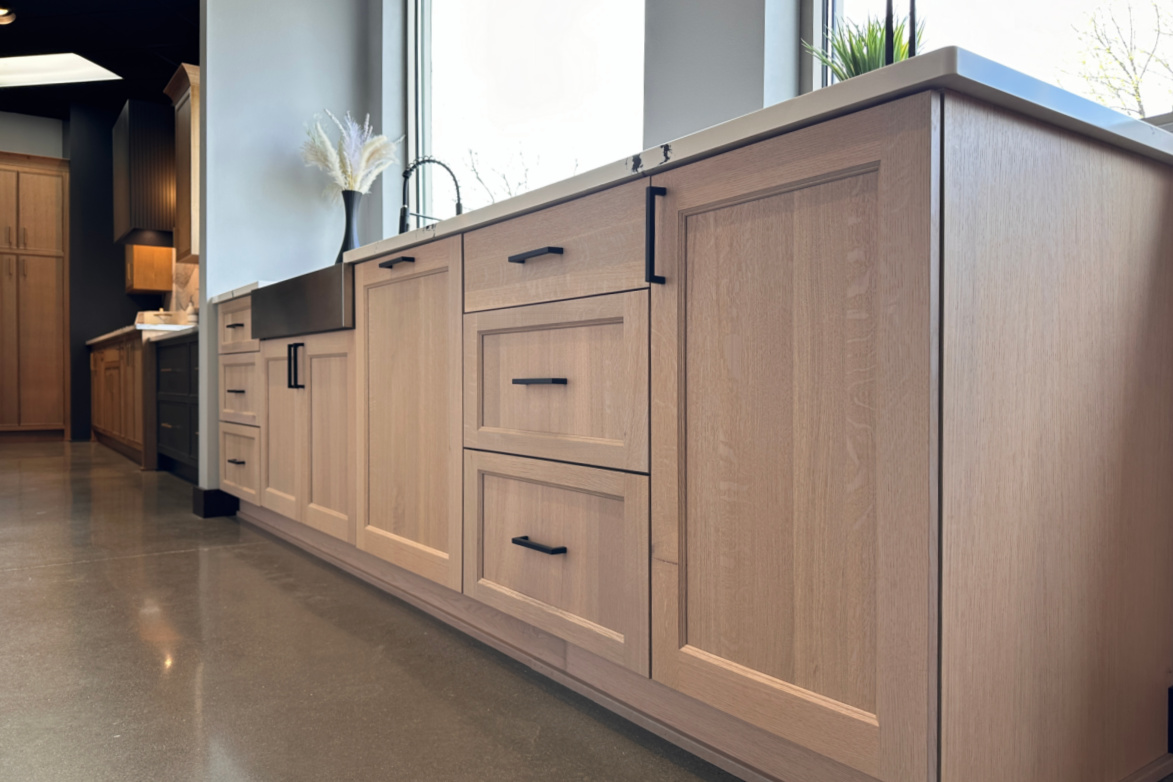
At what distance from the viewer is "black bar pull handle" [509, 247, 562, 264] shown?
131 cm

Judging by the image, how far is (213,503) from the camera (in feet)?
10.3

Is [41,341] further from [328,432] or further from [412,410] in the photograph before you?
[412,410]

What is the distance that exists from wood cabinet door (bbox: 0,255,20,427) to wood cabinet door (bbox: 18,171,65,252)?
19cm

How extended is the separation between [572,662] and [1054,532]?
79 cm

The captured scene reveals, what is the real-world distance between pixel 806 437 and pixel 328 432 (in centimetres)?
163

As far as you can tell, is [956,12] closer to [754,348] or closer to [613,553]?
[754,348]

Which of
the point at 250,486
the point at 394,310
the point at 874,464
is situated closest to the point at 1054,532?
the point at 874,464

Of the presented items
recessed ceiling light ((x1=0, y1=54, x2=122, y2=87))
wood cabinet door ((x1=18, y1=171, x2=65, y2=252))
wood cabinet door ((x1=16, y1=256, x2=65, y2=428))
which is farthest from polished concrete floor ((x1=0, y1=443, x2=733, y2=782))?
wood cabinet door ((x1=18, y1=171, x2=65, y2=252))

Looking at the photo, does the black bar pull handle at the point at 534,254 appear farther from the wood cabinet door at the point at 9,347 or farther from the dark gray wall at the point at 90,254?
the wood cabinet door at the point at 9,347

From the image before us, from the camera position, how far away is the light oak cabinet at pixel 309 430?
6.98 feet

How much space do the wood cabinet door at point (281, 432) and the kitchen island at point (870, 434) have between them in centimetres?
127

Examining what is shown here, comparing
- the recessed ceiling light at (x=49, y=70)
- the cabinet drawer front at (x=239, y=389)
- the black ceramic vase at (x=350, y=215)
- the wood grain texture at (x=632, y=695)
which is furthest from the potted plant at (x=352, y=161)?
the recessed ceiling light at (x=49, y=70)

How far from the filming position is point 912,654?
2.62 feet

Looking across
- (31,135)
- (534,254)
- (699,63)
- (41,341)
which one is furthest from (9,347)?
(534,254)
